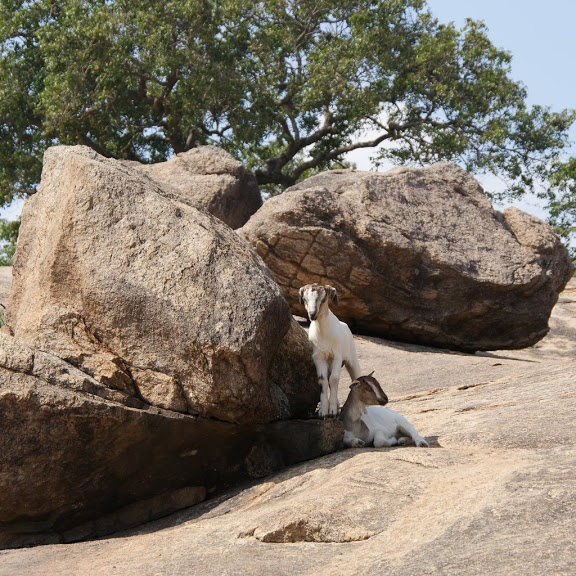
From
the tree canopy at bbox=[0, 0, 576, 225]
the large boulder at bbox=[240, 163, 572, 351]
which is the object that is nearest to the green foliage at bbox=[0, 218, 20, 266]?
the tree canopy at bbox=[0, 0, 576, 225]

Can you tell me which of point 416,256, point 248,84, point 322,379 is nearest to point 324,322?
point 322,379

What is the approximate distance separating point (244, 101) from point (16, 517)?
69.7ft

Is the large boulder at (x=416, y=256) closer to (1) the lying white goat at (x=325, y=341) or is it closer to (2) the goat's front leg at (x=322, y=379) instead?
(1) the lying white goat at (x=325, y=341)

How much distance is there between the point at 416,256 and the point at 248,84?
Result: 12.7 m

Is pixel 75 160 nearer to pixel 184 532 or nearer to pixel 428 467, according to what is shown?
pixel 184 532

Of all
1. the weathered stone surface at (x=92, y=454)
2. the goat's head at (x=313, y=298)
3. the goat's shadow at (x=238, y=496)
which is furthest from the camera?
the goat's head at (x=313, y=298)

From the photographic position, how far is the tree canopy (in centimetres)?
2586

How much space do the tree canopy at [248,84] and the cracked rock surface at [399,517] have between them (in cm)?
1889

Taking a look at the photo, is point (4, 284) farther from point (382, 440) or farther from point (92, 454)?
point (382, 440)

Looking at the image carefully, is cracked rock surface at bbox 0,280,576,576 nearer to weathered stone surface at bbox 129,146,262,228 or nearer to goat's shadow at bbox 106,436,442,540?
goat's shadow at bbox 106,436,442,540

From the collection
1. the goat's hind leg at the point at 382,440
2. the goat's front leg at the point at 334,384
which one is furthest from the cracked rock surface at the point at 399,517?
the goat's front leg at the point at 334,384

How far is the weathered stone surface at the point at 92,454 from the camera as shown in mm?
8055

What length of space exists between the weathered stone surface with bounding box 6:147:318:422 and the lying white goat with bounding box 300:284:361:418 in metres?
0.39

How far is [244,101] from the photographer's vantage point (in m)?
27.8
